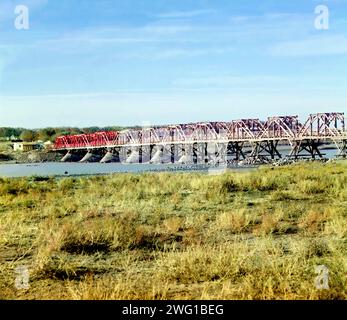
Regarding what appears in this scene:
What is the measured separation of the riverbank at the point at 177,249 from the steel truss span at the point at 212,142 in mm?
17132

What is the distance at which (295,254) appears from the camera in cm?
523

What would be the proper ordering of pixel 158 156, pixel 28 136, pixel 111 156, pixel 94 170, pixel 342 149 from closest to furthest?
pixel 342 149 → pixel 94 170 → pixel 158 156 → pixel 111 156 → pixel 28 136

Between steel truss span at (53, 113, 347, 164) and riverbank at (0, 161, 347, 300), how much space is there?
17132 mm

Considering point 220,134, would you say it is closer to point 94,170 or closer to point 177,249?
point 94,170

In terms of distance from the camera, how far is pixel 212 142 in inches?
1394

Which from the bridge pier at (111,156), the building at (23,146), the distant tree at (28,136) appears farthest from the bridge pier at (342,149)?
the distant tree at (28,136)

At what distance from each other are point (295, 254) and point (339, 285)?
3.36 ft

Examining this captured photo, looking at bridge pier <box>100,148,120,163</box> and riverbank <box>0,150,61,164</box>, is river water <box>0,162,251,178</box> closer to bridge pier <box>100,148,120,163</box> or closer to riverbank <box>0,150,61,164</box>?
riverbank <box>0,150,61,164</box>

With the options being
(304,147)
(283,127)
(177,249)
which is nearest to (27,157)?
(283,127)

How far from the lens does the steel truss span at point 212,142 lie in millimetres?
29188

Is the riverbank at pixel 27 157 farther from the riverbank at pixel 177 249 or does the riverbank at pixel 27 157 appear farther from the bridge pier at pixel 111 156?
the riverbank at pixel 177 249

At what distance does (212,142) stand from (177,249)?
30111 mm
